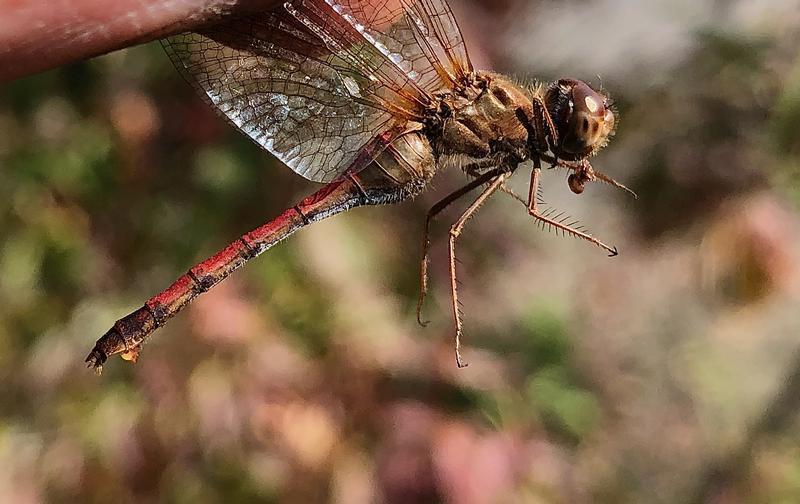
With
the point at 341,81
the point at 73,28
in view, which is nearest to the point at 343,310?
the point at 341,81

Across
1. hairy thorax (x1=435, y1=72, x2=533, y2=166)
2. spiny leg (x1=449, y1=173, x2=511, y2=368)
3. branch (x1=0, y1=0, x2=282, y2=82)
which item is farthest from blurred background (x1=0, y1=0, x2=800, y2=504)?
branch (x1=0, y1=0, x2=282, y2=82)

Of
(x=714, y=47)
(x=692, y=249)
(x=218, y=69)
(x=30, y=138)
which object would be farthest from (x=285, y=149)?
(x=692, y=249)

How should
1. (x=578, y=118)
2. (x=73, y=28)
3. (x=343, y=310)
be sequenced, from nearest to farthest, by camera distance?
(x=73, y=28), (x=578, y=118), (x=343, y=310)

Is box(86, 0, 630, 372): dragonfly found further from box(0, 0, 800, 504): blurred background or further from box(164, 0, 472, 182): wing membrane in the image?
box(0, 0, 800, 504): blurred background

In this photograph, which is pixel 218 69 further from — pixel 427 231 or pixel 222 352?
pixel 222 352

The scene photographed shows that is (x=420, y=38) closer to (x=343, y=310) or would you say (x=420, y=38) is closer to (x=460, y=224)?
(x=460, y=224)
